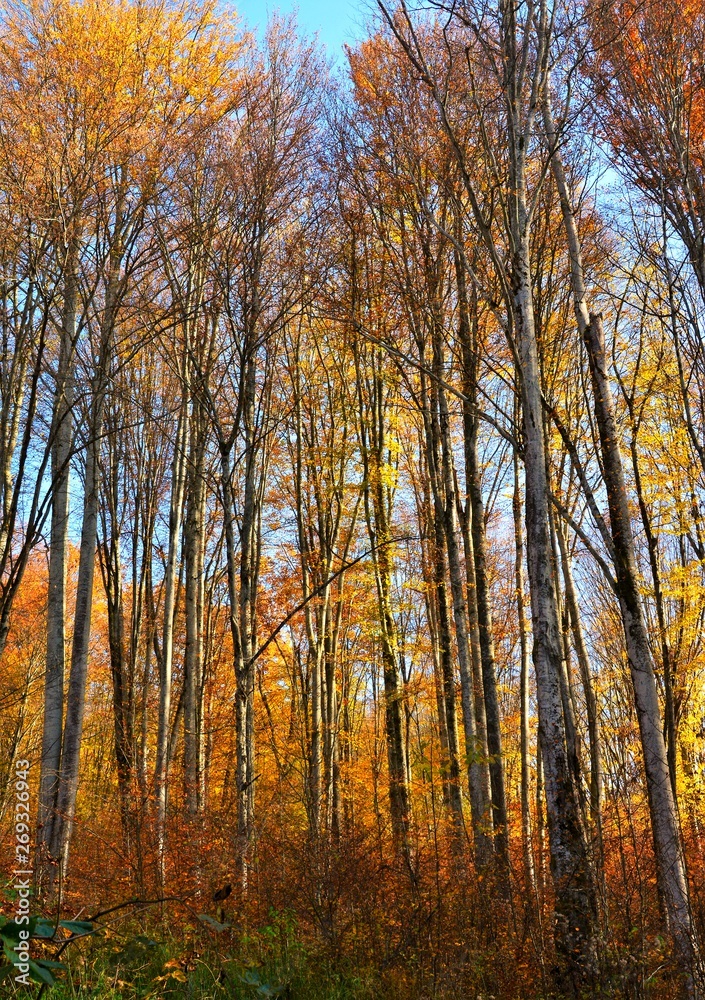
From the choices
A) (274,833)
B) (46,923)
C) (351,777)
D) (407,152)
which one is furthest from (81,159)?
(351,777)

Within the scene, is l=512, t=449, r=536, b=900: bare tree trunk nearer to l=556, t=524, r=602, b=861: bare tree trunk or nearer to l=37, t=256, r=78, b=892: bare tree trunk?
l=556, t=524, r=602, b=861: bare tree trunk

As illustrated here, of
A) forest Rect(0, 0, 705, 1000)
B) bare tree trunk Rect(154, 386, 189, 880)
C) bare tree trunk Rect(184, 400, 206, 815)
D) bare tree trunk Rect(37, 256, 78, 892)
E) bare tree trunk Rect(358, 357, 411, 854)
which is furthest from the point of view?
bare tree trunk Rect(358, 357, 411, 854)

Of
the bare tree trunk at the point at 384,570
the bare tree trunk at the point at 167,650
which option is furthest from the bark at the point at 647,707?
the bare tree trunk at the point at 384,570

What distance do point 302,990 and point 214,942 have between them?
0.73 meters

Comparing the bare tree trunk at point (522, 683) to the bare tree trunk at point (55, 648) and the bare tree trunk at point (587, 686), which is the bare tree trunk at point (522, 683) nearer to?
the bare tree trunk at point (587, 686)

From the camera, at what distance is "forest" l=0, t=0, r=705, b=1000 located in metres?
4.84

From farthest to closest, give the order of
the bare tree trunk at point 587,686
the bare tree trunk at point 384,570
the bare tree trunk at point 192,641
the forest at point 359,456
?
the bare tree trunk at point 384,570
the bare tree trunk at point 192,641
the bare tree trunk at point 587,686
the forest at point 359,456

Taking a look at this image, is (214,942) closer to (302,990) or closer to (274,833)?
(302,990)

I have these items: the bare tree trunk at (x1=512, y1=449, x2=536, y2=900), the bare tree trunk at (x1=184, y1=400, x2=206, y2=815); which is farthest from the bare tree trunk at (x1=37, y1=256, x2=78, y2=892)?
the bare tree trunk at (x1=512, y1=449, x2=536, y2=900)

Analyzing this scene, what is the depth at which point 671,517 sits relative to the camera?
10.0 meters

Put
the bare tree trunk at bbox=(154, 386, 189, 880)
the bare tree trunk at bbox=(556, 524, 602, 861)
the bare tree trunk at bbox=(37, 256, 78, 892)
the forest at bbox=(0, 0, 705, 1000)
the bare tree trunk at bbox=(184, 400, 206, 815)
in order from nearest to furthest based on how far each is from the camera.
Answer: the forest at bbox=(0, 0, 705, 1000) → the bare tree trunk at bbox=(37, 256, 78, 892) → the bare tree trunk at bbox=(556, 524, 602, 861) → the bare tree trunk at bbox=(154, 386, 189, 880) → the bare tree trunk at bbox=(184, 400, 206, 815)

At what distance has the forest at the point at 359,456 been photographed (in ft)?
15.9

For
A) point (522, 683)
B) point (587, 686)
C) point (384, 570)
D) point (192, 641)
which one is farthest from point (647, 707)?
point (384, 570)

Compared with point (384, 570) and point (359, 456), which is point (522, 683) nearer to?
point (384, 570)
